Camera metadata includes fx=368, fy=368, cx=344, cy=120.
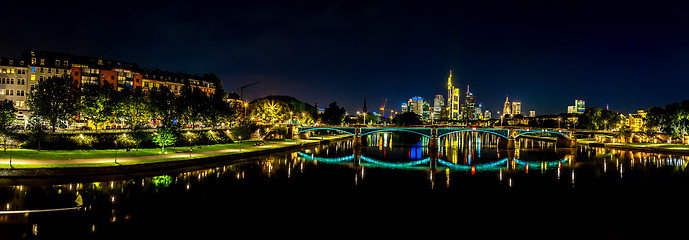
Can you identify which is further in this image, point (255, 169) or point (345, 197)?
point (255, 169)

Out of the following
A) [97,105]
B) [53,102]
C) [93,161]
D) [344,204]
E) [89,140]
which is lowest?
[344,204]

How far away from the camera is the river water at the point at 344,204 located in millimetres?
24984

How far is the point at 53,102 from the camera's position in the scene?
184 ft

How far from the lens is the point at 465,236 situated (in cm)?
2517

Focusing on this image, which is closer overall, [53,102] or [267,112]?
[53,102]

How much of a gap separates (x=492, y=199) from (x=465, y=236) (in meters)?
12.2

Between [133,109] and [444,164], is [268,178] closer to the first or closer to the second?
[444,164]

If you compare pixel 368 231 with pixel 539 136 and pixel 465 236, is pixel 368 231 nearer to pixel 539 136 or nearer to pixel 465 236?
pixel 465 236

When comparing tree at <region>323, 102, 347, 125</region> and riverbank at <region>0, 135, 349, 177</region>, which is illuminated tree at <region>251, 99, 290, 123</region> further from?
riverbank at <region>0, 135, 349, 177</region>

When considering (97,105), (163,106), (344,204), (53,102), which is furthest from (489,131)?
(53,102)

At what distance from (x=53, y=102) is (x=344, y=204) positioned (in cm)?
5096

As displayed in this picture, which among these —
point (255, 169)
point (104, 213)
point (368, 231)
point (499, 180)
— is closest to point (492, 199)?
point (499, 180)

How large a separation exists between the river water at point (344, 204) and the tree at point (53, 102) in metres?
26.7

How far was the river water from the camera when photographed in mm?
24984
